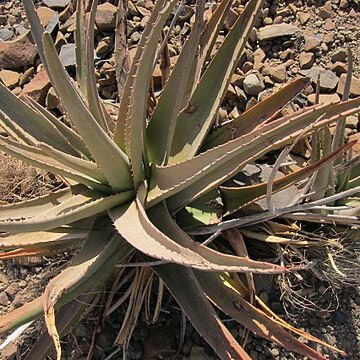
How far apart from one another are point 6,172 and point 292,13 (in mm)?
1163

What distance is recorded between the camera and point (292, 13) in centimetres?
227

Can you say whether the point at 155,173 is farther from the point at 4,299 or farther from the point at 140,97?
the point at 4,299

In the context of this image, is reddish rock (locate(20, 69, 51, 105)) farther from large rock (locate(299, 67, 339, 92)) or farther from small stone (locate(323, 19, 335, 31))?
small stone (locate(323, 19, 335, 31))

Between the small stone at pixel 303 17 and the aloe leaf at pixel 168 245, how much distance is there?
3.56 feet

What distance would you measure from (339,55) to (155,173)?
0.97 meters

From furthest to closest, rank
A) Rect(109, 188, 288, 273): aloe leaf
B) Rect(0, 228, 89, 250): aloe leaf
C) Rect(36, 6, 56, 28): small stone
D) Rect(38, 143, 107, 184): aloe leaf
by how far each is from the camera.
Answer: Rect(36, 6, 56, 28): small stone → Rect(0, 228, 89, 250): aloe leaf → Rect(38, 143, 107, 184): aloe leaf → Rect(109, 188, 288, 273): aloe leaf

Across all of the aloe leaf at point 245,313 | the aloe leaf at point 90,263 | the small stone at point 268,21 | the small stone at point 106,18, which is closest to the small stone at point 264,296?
the aloe leaf at point 245,313

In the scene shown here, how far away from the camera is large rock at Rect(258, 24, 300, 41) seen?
2203mm

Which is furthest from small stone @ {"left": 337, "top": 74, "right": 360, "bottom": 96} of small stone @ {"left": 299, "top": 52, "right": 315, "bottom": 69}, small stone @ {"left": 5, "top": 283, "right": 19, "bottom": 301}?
small stone @ {"left": 5, "top": 283, "right": 19, "bottom": 301}

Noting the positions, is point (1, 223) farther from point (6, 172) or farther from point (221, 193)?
point (6, 172)

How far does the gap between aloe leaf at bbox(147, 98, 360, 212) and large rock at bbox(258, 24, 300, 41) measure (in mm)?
899

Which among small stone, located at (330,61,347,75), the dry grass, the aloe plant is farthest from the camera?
small stone, located at (330,61,347,75)

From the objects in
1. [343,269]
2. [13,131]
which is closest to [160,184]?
[13,131]

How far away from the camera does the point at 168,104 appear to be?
61.6 inches
